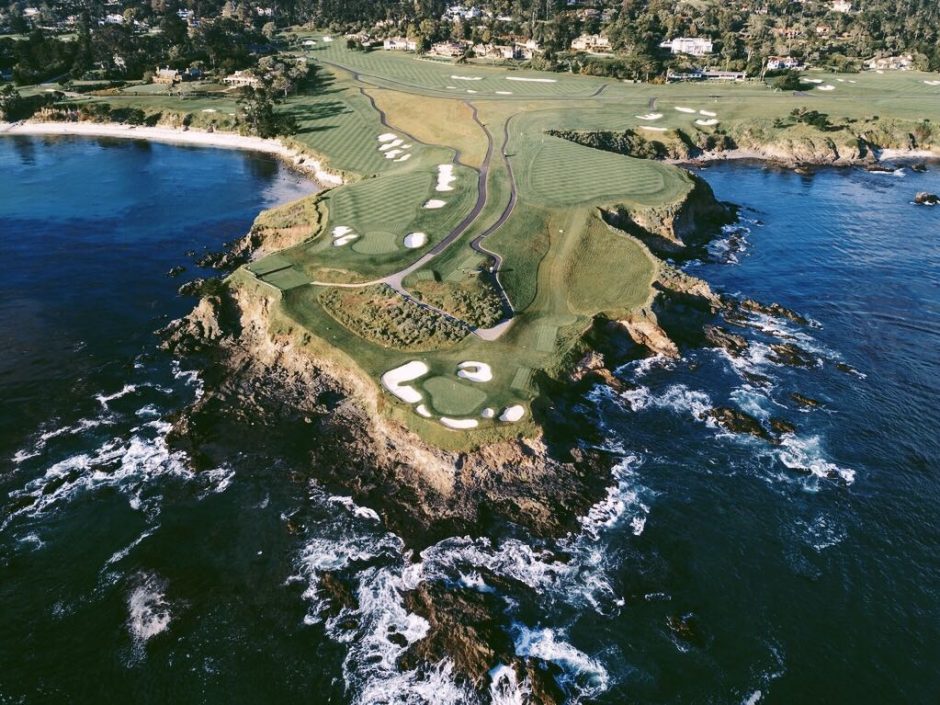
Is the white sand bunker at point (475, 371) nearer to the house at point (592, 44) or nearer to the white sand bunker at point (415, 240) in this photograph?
the white sand bunker at point (415, 240)

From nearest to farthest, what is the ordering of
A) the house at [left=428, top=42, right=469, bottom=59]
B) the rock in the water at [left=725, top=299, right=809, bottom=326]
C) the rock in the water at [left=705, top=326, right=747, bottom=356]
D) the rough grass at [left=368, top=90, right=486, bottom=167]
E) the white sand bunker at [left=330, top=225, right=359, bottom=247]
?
the rock in the water at [left=705, top=326, right=747, bottom=356], the rock in the water at [left=725, top=299, right=809, bottom=326], the white sand bunker at [left=330, top=225, right=359, bottom=247], the rough grass at [left=368, top=90, right=486, bottom=167], the house at [left=428, top=42, right=469, bottom=59]

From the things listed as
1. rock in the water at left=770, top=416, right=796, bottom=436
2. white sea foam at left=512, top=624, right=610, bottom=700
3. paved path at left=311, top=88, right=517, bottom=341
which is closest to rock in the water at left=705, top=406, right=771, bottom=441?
rock in the water at left=770, top=416, right=796, bottom=436

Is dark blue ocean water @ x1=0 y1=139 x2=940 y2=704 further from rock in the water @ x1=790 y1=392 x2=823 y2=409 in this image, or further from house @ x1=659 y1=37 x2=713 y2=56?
house @ x1=659 y1=37 x2=713 y2=56

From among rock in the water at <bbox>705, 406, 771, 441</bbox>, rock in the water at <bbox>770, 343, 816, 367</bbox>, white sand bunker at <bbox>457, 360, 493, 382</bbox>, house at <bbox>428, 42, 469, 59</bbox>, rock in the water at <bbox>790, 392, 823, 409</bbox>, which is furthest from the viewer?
house at <bbox>428, 42, 469, 59</bbox>

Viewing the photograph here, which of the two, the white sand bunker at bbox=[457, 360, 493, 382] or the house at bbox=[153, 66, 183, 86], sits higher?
the house at bbox=[153, 66, 183, 86]

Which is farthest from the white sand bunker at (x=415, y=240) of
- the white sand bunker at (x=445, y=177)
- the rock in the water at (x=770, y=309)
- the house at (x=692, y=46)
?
the house at (x=692, y=46)

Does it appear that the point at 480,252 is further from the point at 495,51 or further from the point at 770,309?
the point at 495,51

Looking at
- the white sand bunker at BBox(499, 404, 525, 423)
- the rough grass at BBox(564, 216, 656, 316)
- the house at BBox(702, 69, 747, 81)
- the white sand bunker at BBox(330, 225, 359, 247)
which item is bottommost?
the white sand bunker at BBox(499, 404, 525, 423)
